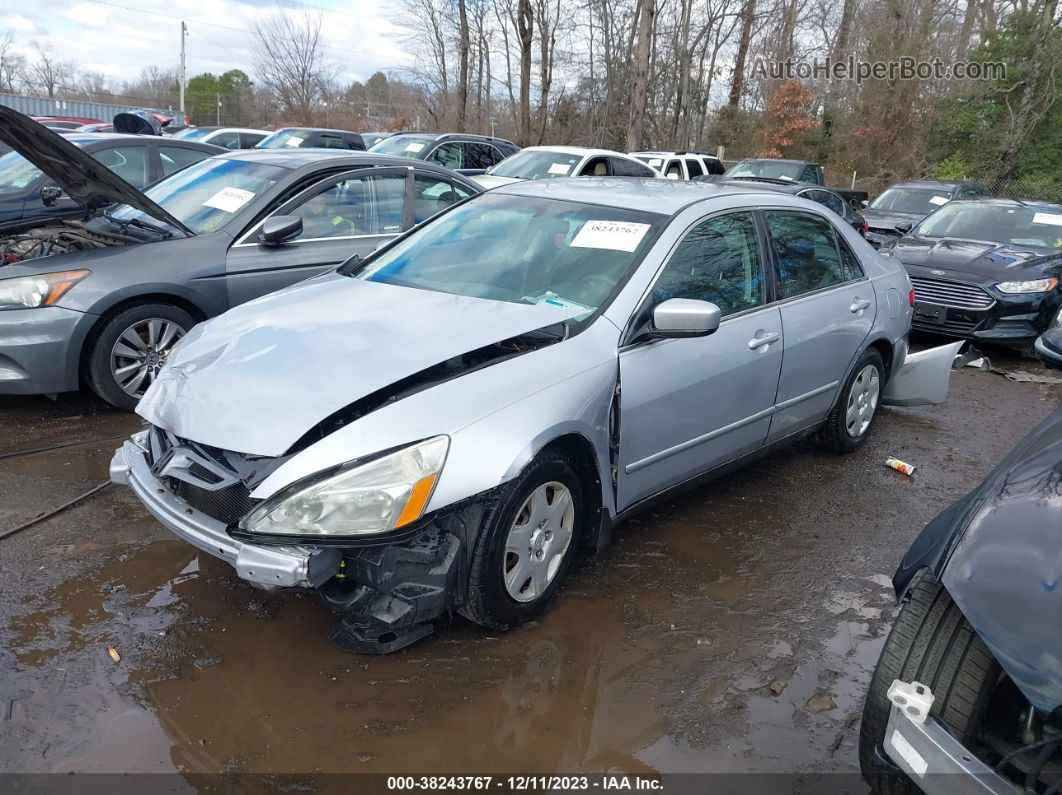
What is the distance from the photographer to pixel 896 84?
2653 cm

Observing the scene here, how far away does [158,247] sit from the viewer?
5.38 meters

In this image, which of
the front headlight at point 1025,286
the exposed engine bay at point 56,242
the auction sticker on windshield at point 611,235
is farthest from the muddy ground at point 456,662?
the front headlight at point 1025,286

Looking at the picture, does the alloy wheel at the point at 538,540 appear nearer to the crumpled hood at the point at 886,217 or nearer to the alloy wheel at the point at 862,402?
the alloy wheel at the point at 862,402

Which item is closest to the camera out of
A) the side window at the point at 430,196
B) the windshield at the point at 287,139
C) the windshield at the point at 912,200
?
the side window at the point at 430,196

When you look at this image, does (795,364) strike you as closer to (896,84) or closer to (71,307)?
(71,307)

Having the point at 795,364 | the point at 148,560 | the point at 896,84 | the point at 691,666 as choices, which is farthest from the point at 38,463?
the point at 896,84

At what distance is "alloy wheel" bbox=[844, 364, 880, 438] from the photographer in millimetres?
5195

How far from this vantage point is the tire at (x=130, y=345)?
510 cm

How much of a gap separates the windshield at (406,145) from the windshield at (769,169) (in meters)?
6.37

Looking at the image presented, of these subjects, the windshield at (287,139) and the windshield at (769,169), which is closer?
the windshield at (287,139)

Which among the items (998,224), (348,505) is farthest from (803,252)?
(998,224)

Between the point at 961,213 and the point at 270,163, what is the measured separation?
8.12m

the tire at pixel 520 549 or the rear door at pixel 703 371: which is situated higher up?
the rear door at pixel 703 371

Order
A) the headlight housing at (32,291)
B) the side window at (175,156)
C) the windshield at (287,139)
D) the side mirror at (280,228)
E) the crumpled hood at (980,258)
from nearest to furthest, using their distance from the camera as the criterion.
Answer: the headlight housing at (32,291), the side mirror at (280,228), the side window at (175,156), the crumpled hood at (980,258), the windshield at (287,139)
